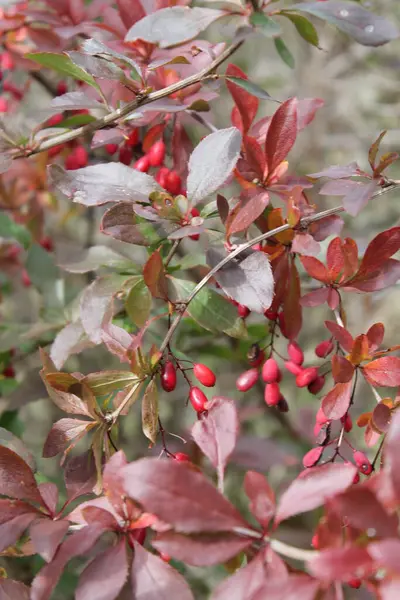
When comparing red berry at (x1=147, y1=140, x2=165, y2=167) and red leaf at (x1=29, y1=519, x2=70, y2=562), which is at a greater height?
red berry at (x1=147, y1=140, x2=165, y2=167)

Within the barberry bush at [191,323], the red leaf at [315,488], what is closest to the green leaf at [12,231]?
the barberry bush at [191,323]

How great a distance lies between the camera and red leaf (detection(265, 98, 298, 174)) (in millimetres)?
676

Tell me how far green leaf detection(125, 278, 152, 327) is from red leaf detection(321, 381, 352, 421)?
0.22 metres

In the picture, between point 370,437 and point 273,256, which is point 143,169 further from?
point 370,437

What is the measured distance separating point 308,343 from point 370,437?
4.81 ft

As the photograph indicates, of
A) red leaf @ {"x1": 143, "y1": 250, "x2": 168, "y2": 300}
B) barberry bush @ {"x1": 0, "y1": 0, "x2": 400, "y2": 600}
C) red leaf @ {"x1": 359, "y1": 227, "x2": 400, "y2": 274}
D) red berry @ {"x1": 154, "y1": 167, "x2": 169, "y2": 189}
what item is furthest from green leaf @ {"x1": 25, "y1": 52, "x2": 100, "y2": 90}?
red leaf @ {"x1": 359, "y1": 227, "x2": 400, "y2": 274}

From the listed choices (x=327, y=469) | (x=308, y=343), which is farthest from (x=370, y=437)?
(x=308, y=343)

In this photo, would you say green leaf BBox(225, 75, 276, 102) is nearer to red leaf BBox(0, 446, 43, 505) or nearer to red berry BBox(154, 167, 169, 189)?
red berry BBox(154, 167, 169, 189)

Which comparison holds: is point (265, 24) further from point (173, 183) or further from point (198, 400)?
point (198, 400)

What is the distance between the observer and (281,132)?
69 centimetres

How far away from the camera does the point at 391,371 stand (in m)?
0.59

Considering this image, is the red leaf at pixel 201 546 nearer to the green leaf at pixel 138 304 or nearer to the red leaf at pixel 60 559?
the red leaf at pixel 60 559

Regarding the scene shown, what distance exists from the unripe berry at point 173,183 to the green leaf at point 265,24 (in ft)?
0.64

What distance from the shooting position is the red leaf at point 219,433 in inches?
20.3
